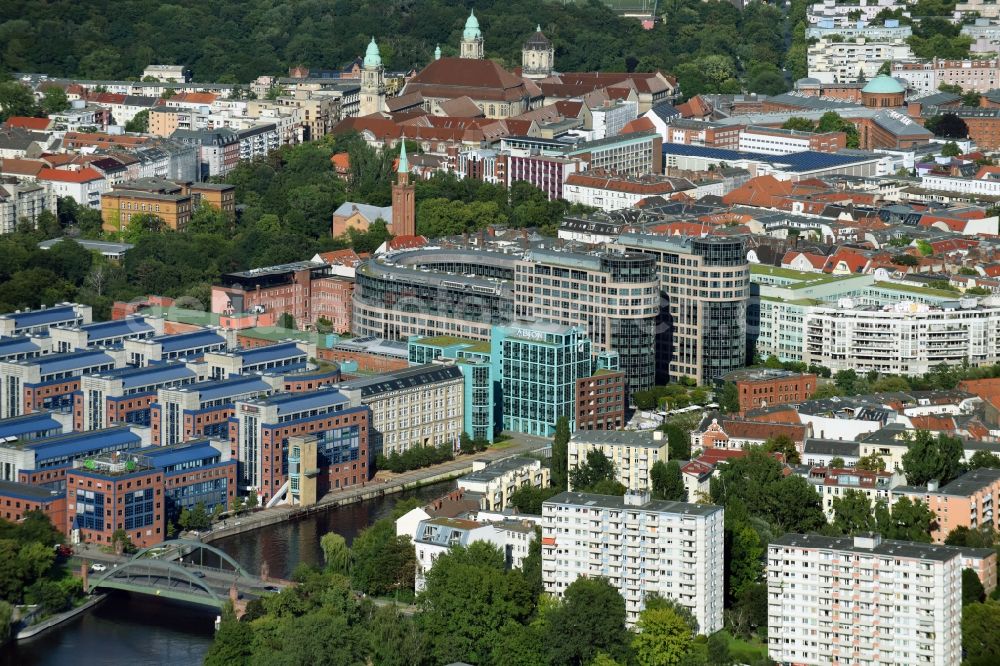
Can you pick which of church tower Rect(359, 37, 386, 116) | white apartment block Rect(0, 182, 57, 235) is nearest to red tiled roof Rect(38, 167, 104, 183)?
white apartment block Rect(0, 182, 57, 235)

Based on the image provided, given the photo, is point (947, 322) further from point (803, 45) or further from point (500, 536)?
point (803, 45)

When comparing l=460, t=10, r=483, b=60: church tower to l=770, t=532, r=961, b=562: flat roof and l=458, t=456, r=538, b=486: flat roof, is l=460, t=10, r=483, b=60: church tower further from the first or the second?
l=770, t=532, r=961, b=562: flat roof

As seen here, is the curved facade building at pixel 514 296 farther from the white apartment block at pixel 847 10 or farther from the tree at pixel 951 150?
the white apartment block at pixel 847 10

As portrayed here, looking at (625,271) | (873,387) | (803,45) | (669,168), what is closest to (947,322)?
(873,387)

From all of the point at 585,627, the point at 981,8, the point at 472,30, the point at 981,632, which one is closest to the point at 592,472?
the point at 585,627

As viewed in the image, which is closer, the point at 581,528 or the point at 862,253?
the point at 581,528

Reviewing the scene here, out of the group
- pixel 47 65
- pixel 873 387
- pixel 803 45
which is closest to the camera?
pixel 873 387
